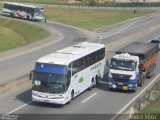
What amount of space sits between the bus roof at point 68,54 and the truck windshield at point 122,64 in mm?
Answer: 2018

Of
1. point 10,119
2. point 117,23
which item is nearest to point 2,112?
point 10,119

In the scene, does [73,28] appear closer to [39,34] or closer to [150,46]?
[39,34]

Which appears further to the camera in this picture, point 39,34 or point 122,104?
point 39,34

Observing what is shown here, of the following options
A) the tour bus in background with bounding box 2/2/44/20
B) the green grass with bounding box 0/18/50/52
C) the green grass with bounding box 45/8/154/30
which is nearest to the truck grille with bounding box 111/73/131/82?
the green grass with bounding box 0/18/50/52

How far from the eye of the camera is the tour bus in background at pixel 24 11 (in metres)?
97.1

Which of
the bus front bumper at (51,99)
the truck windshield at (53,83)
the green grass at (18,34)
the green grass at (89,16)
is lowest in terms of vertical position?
the green grass at (89,16)

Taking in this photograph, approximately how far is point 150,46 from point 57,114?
16.3m

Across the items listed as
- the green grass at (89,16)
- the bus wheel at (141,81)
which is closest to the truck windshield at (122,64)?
the bus wheel at (141,81)

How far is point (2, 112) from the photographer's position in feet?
94.4

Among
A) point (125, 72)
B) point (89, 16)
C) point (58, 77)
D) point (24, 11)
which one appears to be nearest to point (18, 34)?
point (24, 11)

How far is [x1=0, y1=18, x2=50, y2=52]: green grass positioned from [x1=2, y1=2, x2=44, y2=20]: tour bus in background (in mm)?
5547

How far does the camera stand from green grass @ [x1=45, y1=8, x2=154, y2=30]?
9405cm

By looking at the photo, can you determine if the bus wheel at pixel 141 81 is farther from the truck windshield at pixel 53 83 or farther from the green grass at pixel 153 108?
the truck windshield at pixel 53 83

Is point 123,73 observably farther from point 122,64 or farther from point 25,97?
point 25,97
